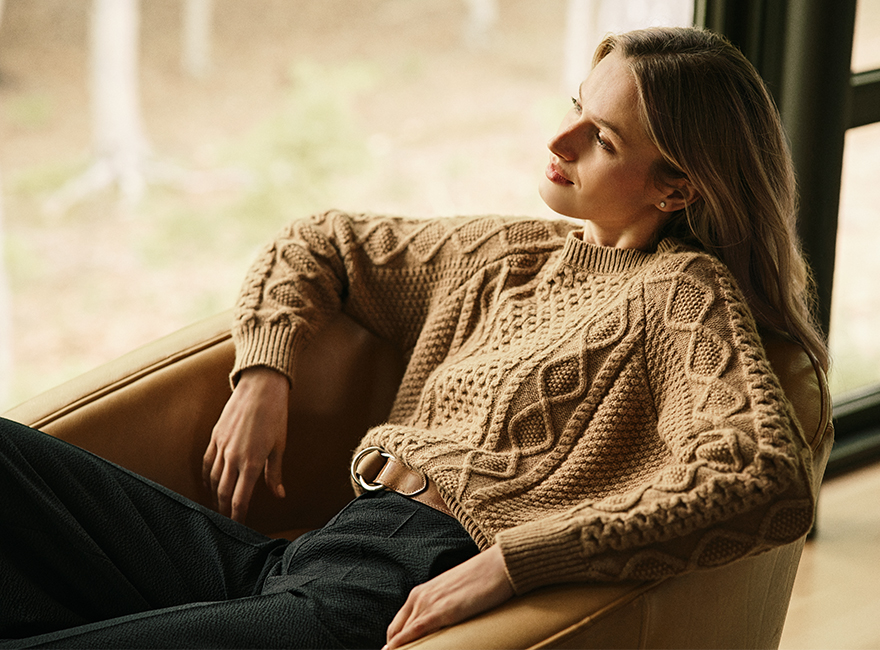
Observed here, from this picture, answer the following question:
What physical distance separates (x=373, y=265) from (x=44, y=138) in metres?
2.06

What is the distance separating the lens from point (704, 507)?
975 mm

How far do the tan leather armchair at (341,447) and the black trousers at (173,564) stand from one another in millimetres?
158

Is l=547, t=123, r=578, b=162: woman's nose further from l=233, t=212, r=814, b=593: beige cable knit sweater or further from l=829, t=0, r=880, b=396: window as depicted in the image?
l=829, t=0, r=880, b=396: window

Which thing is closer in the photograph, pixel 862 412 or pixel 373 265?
pixel 373 265

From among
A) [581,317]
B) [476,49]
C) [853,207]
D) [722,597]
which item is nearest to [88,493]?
[581,317]

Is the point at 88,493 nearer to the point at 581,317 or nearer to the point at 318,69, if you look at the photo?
the point at 581,317

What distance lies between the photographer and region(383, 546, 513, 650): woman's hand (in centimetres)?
99

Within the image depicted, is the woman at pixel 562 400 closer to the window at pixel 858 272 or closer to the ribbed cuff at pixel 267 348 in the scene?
the ribbed cuff at pixel 267 348

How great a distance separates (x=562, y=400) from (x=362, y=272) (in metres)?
0.47

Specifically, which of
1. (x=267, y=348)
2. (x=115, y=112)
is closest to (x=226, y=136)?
(x=115, y=112)

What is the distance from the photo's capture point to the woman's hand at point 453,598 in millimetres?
992

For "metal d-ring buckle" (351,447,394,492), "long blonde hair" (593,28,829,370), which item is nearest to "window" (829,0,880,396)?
"long blonde hair" (593,28,829,370)

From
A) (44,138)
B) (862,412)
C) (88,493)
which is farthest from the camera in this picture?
(44,138)

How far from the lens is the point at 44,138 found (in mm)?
3016
